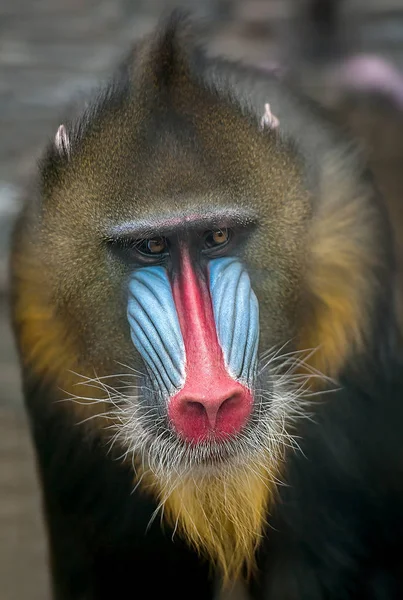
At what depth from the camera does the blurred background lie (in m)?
A: 2.22

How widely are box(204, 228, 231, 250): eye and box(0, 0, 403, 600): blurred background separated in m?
0.37

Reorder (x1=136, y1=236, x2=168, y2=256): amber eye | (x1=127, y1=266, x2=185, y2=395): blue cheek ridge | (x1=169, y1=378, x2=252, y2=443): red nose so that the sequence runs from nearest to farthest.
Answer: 1. (x1=169, y1=378, x2=252, y2=443): red nose
2. (x1=127, y1=266, x2=185, y2=395): blue cheek ridge
3. (x1=136, y1=236, x2=168, y2=256): amber eye

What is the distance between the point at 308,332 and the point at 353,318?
13 cm

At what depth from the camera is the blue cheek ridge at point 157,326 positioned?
2.30 meters

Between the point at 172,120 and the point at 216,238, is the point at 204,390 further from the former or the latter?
the point at 172,120

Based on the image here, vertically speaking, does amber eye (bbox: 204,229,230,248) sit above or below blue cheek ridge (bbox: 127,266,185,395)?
above

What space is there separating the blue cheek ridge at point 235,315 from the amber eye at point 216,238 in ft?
0.12

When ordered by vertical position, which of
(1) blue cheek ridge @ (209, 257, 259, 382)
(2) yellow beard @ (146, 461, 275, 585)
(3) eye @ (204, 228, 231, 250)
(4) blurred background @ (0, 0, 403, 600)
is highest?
(4) blurred background @ (0, 0, 403, 600)

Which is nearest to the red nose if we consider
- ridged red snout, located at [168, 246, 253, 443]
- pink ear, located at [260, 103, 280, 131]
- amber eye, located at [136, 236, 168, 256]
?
ridged red snout, located at [168, 246, 253, 443]

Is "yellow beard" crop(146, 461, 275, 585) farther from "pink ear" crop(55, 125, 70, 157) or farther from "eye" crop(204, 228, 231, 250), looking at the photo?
"pink ear" crop(55, 125, 70, 157)

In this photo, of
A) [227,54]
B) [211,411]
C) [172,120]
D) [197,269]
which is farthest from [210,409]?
[227,54]

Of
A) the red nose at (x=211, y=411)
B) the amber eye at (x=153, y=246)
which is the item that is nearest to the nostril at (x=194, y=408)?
the red nose at (x=211, y=411)

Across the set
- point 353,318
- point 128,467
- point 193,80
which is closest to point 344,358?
point 353,318

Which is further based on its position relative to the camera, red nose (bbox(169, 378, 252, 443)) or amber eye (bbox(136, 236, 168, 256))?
amber eye (bbox(136, 236, 168, 256))
